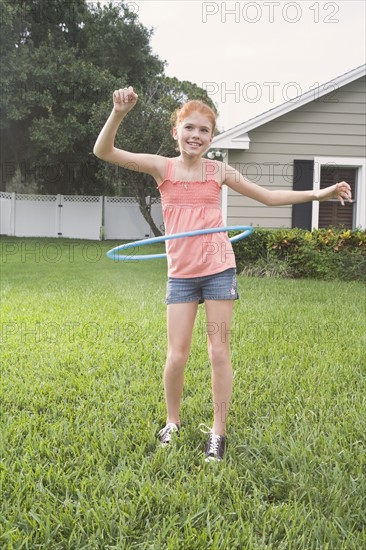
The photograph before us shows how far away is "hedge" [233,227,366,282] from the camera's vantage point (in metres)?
8.78

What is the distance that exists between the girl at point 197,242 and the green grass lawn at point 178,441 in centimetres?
26

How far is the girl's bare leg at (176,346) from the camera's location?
2.56 metres

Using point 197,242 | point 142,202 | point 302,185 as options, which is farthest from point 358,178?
point 142,202

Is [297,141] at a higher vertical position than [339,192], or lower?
higher

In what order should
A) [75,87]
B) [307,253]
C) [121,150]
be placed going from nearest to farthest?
1. [121,150]
2. [307,253]
3. [75,87]

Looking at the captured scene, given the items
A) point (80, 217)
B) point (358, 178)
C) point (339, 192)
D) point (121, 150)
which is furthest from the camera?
point (80, 217)

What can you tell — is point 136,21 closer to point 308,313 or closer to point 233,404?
point 308,313

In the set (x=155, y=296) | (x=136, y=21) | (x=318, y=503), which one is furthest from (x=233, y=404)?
(x=136, y=21)

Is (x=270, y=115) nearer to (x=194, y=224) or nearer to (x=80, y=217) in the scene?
(x=194, y=224)

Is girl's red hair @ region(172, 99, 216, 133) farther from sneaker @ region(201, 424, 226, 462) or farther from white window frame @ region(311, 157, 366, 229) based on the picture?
white window frame @ region(311, 157, 366, 229)

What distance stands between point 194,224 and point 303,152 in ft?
25.1

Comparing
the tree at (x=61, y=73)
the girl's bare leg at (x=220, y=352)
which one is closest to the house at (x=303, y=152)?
the girl's bare leg at (x=220, y=352)

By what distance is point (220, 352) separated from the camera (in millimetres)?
2566

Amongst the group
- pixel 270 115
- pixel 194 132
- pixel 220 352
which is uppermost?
pixel 270 115
